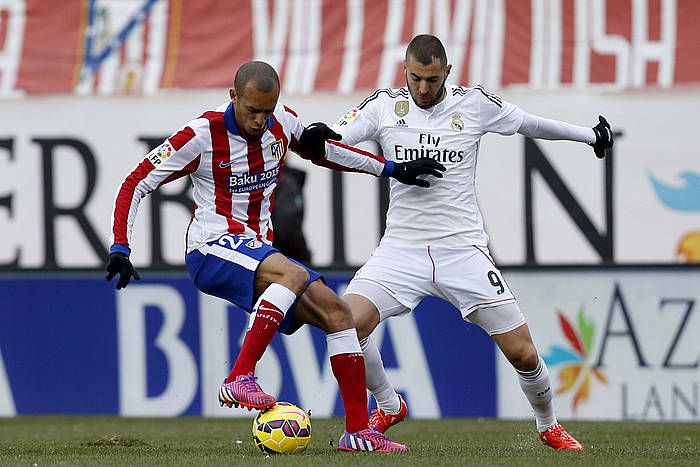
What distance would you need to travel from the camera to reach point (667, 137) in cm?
1201

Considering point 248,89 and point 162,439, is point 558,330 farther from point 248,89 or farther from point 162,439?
point 248,89

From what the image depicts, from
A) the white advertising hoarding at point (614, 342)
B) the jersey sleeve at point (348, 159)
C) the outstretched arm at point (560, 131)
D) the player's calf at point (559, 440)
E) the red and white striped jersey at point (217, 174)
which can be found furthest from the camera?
the white advertising hoarding at point (614, 342)

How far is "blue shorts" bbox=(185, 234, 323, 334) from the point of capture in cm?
717

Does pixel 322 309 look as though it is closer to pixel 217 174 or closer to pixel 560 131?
pixel 217 174

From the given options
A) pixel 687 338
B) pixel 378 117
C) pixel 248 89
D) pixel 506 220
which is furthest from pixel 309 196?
pixel 248 89

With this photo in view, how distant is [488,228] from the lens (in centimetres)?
1213

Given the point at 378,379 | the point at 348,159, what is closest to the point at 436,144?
the point at 348,159

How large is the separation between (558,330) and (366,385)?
4.26 meters

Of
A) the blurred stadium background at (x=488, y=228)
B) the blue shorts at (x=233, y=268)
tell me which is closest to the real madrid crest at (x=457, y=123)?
the blue shorts at (x=233, y=268)

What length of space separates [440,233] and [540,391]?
41.3 inches

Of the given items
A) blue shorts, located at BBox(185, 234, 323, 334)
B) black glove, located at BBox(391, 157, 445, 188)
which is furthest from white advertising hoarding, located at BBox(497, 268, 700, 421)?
blue shorts, located at BBox(185, 234, 323, 334)

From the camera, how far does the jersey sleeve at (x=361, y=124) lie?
7.94 meters

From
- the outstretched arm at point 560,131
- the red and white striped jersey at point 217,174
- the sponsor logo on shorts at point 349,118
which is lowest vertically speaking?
the red and white striped jersey at point 217,174

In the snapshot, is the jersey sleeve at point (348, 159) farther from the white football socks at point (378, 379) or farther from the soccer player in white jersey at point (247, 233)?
the white football socks at point (378, 379)
